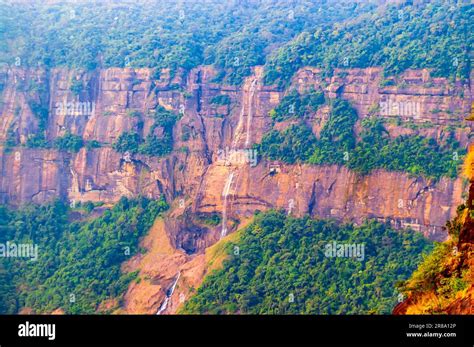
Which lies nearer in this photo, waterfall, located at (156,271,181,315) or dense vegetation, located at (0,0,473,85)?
waterfall, located at (156,271,181,315)

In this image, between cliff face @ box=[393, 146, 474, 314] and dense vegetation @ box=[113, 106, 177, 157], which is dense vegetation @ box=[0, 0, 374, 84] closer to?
dense vegetation @ box=[113, 106, 177, 157]

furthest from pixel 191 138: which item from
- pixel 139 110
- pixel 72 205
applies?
pixel 72 205

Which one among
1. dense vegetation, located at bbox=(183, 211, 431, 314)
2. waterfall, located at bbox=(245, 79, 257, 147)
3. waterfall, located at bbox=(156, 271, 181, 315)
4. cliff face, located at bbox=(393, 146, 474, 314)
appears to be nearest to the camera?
cliff face, located at bbox=(393, 146, 474, 314)

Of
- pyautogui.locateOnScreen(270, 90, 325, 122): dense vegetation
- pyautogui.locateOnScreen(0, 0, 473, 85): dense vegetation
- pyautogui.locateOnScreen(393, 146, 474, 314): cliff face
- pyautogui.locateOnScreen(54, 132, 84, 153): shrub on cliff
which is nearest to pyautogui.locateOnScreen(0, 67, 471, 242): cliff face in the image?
pyautogui.locateOnScreen(54, 132, 84, 153): shrub on cliff

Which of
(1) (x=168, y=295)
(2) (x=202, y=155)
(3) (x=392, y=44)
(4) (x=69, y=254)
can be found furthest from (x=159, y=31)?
(1) (x=168, y=295)

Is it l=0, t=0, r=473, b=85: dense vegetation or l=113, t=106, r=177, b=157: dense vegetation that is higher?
l=0, t=0, r=473, b=85: dense vegetation

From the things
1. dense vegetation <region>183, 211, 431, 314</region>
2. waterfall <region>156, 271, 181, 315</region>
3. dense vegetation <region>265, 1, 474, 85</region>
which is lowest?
waterfall <region>156, 271, 181, 315</region>

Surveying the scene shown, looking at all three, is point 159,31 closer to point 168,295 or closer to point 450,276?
point 168,295
